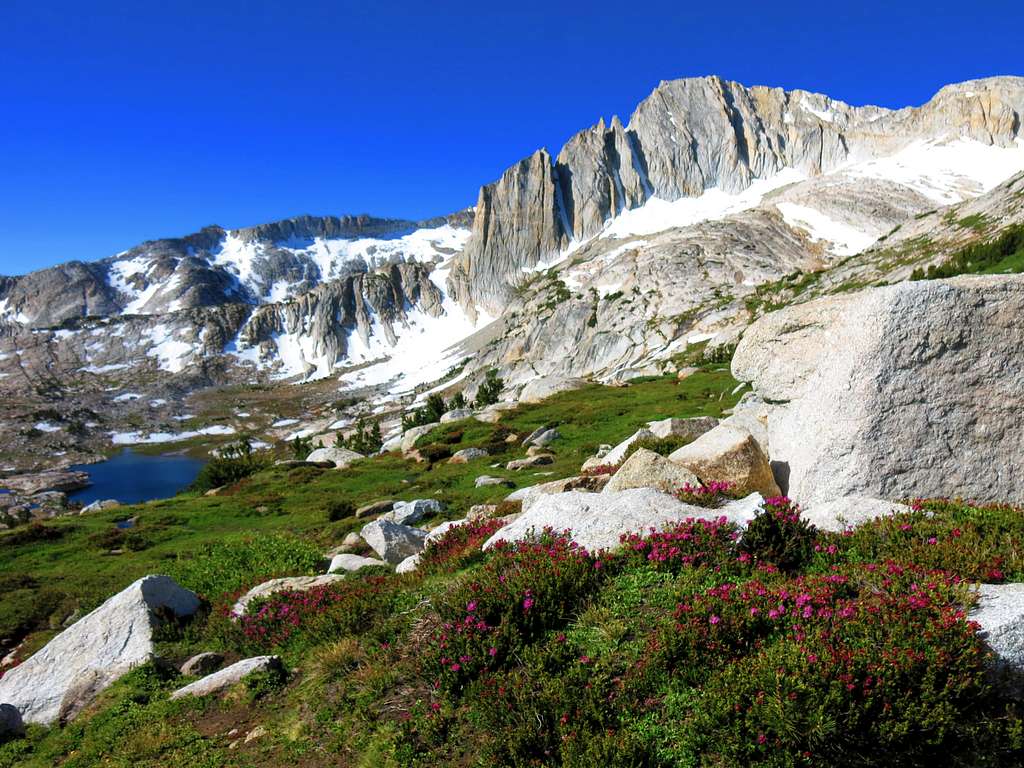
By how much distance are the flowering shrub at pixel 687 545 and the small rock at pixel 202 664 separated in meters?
8.83

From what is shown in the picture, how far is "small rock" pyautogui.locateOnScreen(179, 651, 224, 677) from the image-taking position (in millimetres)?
10758

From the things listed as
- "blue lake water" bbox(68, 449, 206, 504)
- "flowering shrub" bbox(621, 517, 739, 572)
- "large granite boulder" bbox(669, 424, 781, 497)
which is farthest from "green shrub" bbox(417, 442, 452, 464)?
"blue lake water" bbox(68, 449, 206, 504)

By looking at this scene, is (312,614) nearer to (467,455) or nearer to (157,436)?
(467,455)

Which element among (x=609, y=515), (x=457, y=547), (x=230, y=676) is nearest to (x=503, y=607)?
(x=609, y=515)

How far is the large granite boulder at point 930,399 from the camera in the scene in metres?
10.1

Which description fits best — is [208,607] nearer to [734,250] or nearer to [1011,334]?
[1011,334]

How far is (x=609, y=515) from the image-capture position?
10.1 m

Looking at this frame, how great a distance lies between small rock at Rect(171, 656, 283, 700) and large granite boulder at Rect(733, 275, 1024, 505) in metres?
10.9

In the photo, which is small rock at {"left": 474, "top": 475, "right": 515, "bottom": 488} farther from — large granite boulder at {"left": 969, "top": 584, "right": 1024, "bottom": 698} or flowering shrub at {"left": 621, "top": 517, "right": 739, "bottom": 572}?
large granite boulder at {"left": 969, "top": 584, "right": 1024, "bottom": 698}

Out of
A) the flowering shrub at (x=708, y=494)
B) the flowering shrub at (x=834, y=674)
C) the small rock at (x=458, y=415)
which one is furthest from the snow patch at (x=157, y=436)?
the flowering shrub at (x=834, y=674)

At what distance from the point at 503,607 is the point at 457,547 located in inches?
191

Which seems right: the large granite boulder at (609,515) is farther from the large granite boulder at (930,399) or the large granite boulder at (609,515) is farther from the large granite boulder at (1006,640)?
the large granite boulder at (1006,640)

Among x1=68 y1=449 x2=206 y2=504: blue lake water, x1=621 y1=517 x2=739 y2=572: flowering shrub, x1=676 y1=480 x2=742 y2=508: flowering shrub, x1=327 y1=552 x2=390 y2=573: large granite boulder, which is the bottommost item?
x1=68 y1=449 x2=206 y2=504: blue lake water

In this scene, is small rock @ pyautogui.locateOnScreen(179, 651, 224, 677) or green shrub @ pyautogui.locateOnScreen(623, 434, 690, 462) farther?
green shrub @ pyautogui.locateOnScreen(623, 434, 690, 462)
